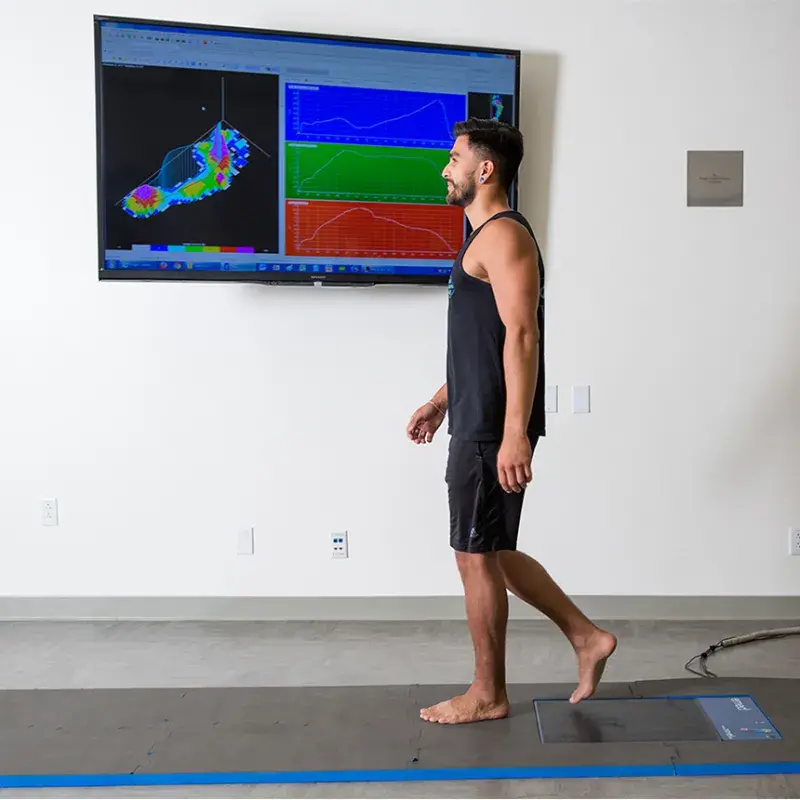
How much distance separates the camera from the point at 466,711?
221cm

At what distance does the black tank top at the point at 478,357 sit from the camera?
2137mm

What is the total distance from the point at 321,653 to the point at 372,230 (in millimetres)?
1484

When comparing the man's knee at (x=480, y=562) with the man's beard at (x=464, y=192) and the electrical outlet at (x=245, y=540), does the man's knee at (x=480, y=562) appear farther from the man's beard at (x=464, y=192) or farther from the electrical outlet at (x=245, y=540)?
the electrical outlet at (x=245, y=540)

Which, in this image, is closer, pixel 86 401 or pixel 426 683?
pixel 426 683

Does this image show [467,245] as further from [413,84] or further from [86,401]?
[86,401]

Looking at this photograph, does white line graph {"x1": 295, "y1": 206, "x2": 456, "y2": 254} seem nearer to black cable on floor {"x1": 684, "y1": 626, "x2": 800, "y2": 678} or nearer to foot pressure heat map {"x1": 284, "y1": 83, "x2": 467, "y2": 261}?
foot pressure heat map {"x1": 284, "y1": 83, "x2": 467, "y2": 261}

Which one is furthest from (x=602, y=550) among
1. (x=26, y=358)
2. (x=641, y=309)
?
(x=26, y=358)

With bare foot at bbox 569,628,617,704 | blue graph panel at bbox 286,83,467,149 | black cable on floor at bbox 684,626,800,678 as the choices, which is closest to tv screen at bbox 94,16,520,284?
blue graph panel at bbox 286,83,467,149

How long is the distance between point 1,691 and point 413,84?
238 centimetres

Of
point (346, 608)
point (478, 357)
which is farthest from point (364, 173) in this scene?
point (346, 608)

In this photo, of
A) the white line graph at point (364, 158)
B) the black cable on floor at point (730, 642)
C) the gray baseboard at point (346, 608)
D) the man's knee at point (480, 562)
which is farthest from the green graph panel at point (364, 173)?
the black cable on floor at point (730, 642)

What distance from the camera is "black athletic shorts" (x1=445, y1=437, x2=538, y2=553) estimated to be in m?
2.13

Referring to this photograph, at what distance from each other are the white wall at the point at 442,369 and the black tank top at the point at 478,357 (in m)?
0.91

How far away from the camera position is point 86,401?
304cm
